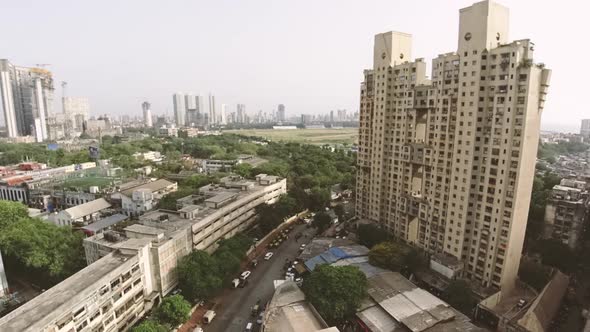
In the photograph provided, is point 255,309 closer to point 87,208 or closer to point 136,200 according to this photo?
point 136,200

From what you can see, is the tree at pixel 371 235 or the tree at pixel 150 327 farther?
the tree at pixel 371 235

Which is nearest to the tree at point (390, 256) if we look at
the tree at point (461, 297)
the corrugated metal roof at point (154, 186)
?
the tree at point (461, 297)

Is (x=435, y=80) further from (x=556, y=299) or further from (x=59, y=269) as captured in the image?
(x=59, y=269)

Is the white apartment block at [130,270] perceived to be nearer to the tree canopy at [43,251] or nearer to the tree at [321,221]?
the tree canopy at [43,251]

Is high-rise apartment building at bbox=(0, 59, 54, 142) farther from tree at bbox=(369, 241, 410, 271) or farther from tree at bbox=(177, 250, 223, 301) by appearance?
tree at bbox=(369, 241, 410, 271)

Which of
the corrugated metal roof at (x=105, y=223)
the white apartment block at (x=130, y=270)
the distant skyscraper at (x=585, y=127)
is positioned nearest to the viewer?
the white apartment block at (x=130, y=270)

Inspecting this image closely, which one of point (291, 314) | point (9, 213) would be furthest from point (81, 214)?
point (291, 314)
